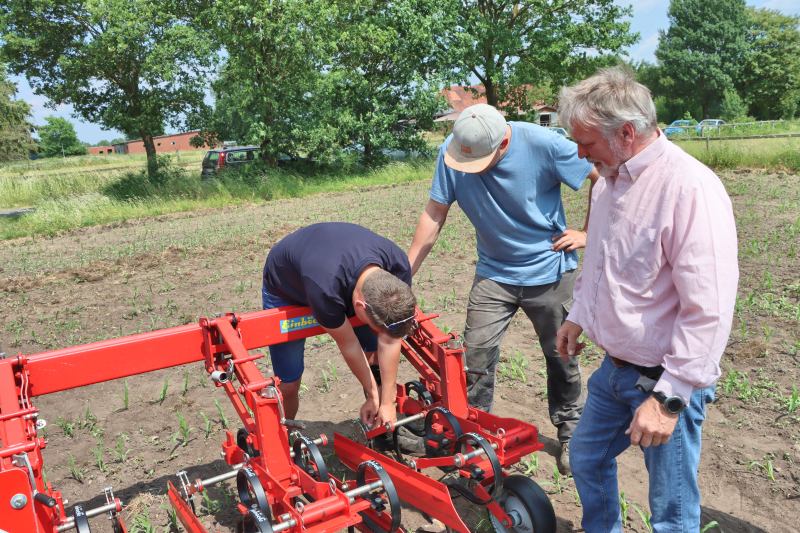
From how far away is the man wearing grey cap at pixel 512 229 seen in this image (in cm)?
353

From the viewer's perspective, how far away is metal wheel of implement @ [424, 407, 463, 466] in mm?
3225

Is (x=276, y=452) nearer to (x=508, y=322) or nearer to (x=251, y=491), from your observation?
(x=251, y=491)

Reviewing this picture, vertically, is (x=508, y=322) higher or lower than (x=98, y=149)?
lower

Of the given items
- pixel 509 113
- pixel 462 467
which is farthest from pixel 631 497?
pixel 509 113

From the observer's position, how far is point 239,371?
2.94m

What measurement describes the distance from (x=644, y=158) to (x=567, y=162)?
1.37 meters

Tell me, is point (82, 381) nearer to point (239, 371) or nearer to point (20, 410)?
point (20, 410)

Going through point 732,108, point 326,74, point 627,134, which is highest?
point 326,74

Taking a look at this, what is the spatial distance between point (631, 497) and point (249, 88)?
59.4 feet

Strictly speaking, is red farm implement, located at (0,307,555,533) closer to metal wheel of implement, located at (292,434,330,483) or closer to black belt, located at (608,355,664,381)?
metal wheel of implement, located at (292,434,330,483)

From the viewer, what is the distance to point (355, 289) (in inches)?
120

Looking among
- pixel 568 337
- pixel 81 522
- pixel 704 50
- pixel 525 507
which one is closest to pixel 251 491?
pixel 81 522

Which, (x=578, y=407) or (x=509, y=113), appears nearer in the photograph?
(x=578, y=407)

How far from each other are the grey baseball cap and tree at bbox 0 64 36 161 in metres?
21.2
